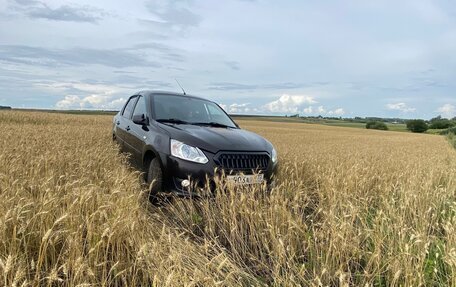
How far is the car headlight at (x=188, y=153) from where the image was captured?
4.54 metres

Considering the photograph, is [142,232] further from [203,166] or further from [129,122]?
[129,122]

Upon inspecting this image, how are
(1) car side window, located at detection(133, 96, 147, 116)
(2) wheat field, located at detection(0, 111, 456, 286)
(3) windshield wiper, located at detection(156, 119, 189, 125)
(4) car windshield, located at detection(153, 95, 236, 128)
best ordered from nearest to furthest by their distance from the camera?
(2) wheat field, located at detection(0, 111, 456, 286), (3) windshield wiper, located at detection(156, 119, 189, 125), (4) car windshield, located at detection(153, 95, 236, 128), (1) car side window, located at detection(133, 96, 147, 116)

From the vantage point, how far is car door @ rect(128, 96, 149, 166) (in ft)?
18.6

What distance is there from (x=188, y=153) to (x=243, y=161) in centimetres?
79

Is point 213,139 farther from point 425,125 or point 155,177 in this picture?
point 425,125

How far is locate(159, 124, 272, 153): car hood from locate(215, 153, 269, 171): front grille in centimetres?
9

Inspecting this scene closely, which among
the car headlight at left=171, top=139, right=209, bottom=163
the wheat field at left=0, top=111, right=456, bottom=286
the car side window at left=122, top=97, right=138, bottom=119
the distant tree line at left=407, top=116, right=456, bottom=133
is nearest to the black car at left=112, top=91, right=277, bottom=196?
the car headlight at left=171, top=139, right=209, bottom=163

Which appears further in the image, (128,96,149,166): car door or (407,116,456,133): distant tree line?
(407,116,456,133): distant tree line

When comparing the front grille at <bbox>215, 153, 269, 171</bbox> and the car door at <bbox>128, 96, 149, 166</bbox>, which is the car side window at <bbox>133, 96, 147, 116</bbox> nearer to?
the car door at <bbox>128, 96, 149, 166</bbox>

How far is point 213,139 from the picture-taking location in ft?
15.7

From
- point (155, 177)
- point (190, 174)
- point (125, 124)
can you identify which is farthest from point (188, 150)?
point (125, 124)

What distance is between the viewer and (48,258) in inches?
102

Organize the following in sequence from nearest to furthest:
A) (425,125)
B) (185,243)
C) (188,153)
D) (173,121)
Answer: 1. (185,243)
2. (188,153)
3. (173,121)
4. (425,125)

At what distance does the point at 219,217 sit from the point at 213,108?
10.6 ft
